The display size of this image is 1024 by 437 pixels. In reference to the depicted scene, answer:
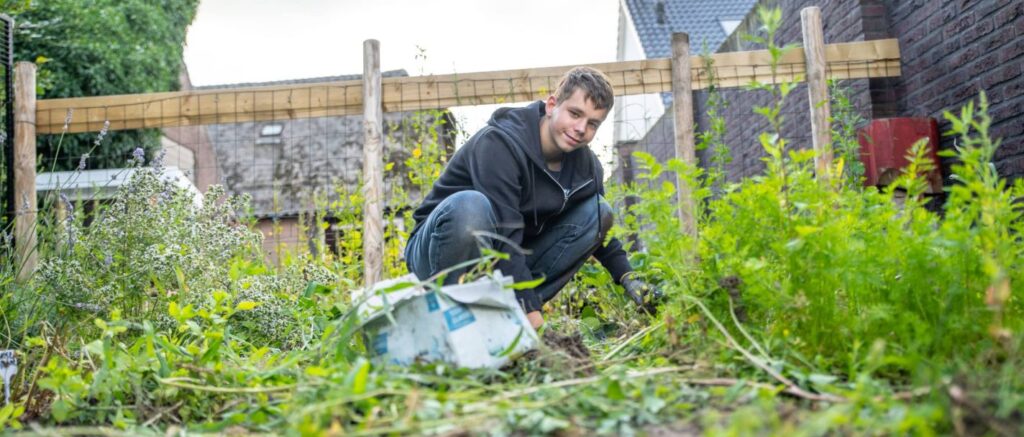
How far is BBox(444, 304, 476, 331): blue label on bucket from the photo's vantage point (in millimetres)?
1770

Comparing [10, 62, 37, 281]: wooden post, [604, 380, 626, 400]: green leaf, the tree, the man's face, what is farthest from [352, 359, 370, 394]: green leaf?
the tree

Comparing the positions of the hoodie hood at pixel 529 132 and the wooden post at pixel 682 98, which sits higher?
the wooden post at pixel 682 98

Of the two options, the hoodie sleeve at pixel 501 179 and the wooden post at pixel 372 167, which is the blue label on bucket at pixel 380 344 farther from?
the wooden post at pixel 372 167

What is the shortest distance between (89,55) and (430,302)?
13.8 m

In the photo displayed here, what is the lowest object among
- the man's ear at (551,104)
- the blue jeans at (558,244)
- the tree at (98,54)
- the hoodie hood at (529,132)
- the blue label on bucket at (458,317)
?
the blue label on bucket at (458,317)

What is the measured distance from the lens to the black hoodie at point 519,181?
2898mm

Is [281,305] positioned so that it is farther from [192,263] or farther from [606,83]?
[606,83]

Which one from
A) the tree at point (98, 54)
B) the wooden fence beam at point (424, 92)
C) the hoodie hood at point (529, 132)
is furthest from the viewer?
the tree at point (98, 54)

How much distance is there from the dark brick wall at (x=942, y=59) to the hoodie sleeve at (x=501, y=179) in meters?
2.02

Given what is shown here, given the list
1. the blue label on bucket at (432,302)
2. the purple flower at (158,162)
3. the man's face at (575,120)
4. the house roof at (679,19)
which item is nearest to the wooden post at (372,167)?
the purple flower at (158,162)

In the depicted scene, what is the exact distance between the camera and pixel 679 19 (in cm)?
1897

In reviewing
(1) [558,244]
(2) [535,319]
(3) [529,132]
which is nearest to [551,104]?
(3) [529,132]

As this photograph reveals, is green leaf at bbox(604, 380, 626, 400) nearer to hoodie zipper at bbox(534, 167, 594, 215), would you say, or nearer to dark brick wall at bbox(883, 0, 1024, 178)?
hoodie zipper at bbox(534, 167, 594, 215)

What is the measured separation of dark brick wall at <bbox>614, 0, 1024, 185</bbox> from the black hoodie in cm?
166
